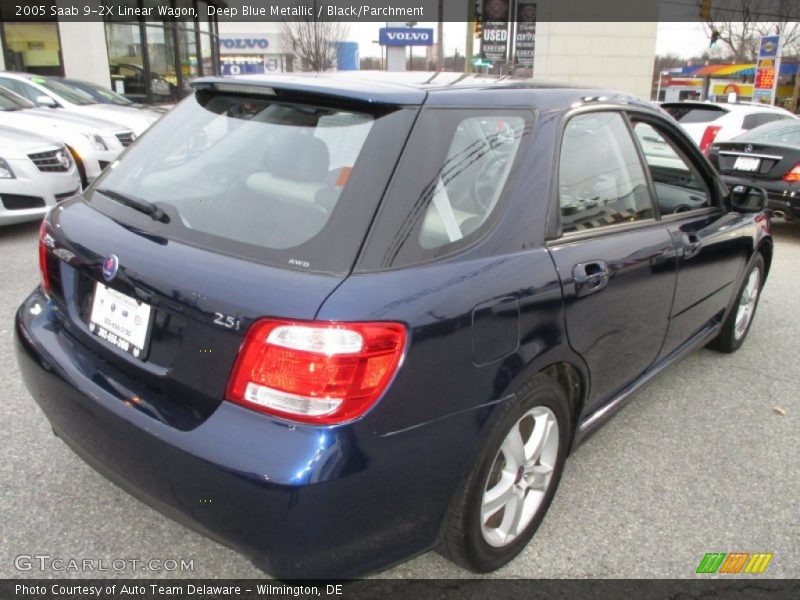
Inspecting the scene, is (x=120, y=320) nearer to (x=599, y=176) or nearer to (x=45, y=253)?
(x=45, y=253)

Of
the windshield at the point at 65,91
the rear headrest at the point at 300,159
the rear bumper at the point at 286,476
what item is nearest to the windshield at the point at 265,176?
the rear headrest at the point at 300,159

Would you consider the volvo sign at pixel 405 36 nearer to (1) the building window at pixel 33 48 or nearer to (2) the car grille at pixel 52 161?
(1) the building window at pixel 33 48

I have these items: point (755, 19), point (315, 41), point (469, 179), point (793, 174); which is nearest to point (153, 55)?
point (315, 41)

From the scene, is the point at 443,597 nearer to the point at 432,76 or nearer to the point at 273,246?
the point at 273,246

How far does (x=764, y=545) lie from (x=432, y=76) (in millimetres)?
2188

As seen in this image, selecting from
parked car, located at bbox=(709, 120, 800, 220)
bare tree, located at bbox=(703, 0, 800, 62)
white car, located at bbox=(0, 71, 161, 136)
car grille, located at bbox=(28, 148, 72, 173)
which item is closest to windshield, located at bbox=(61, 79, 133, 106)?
white car, located at bbox=(0, 71, 161, 136)

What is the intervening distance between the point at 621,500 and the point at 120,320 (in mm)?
2050

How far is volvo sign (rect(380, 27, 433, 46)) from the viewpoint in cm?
2984

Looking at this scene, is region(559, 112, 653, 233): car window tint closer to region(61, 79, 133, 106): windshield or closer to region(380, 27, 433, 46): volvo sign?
region(61, 79, 133, 106): windshield

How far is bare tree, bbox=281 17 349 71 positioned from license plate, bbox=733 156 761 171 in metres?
29.6

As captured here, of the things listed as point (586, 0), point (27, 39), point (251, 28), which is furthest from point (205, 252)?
point (251, 28)

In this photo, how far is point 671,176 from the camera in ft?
12.3

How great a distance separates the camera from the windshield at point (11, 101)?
325 inches

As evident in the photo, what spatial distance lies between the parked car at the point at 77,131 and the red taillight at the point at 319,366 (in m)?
6.08
